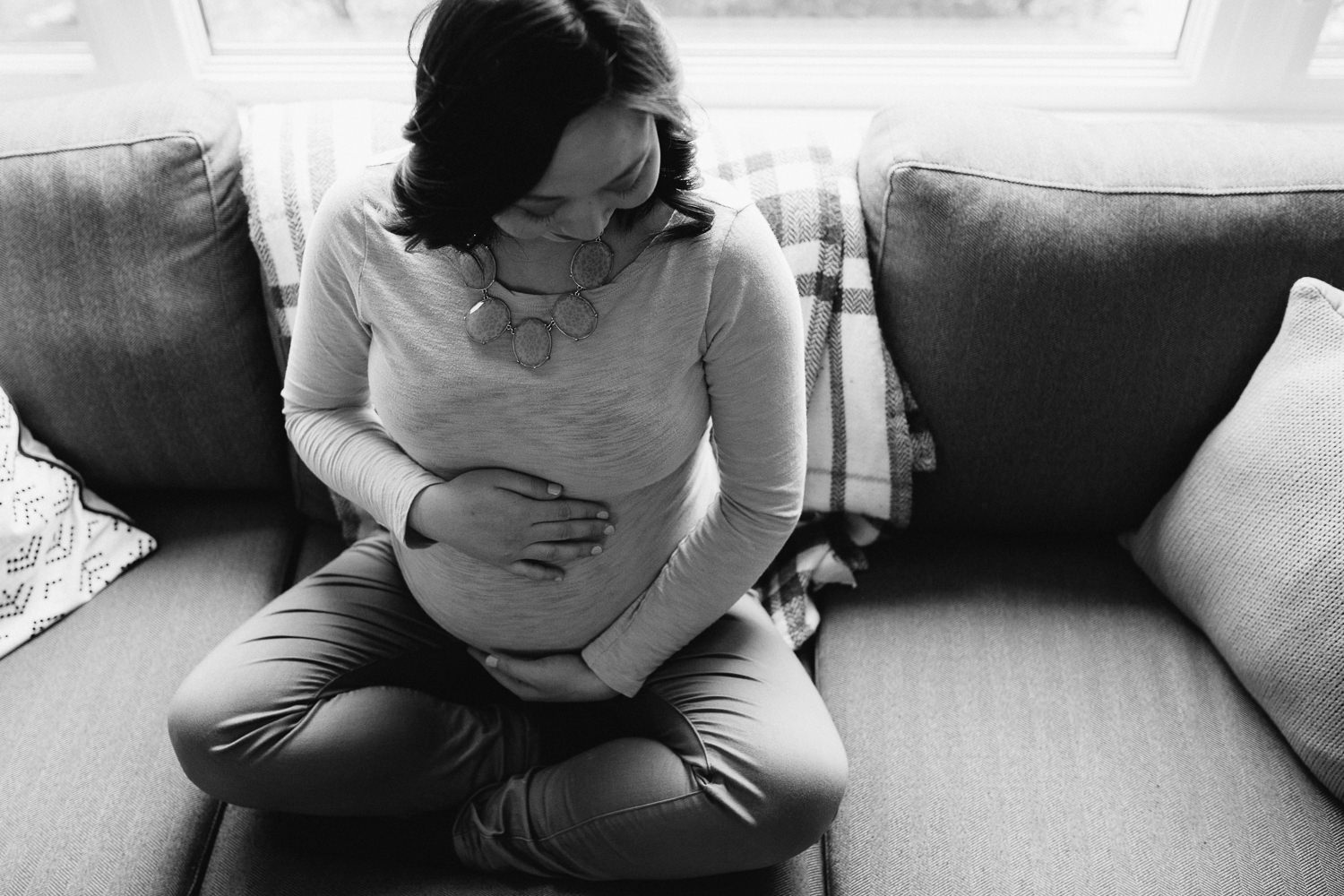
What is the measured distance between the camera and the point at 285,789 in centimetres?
105

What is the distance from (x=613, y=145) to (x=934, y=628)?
0.76m

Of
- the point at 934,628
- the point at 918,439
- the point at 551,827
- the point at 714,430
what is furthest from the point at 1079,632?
the point at 551,827

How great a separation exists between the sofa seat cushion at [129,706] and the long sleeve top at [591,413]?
0.96ft

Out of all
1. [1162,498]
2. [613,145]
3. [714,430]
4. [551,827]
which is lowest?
[551,827]

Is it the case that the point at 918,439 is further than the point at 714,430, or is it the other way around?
the point at 918,439

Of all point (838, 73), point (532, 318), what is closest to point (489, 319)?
point (532, 318)

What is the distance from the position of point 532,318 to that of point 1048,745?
721 mm

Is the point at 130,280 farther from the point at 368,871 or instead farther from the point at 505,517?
the point at 368,871

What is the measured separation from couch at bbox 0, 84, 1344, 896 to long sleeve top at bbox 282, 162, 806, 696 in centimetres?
24

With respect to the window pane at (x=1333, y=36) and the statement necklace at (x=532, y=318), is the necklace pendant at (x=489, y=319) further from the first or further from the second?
the window pane at (x=1333, y=36)

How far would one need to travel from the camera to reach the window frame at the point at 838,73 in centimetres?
152

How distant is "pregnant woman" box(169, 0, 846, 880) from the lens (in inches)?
36.0

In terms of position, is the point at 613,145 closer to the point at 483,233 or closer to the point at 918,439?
the point at 483,233

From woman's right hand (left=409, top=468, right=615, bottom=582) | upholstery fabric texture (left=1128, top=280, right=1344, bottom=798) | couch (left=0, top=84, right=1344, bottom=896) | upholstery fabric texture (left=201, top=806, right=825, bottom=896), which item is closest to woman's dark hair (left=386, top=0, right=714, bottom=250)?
woman's right hand (left=409, top=468, right=615, bottom=582)
